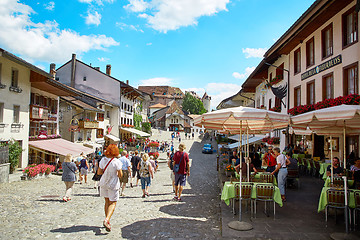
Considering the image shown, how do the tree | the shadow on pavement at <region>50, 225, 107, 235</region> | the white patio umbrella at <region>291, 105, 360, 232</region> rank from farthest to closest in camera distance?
the tree → the shadow on pavement at <region>50, 225, 107, 235</region> → the white patio umbrella at <region>291, 105, 360, 232</region>

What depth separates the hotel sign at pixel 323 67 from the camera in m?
13.2

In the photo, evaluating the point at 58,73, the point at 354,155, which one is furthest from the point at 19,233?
the point at 58,73

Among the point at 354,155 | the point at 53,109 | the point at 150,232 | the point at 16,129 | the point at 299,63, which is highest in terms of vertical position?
the point at 299,63

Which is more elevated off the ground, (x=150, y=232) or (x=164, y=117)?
(x=164, y=117)

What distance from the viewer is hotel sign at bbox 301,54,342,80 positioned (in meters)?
13.2

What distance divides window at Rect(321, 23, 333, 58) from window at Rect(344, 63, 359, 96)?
77.2 inches

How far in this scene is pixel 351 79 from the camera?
491 inches

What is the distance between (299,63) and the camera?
18.6 meters

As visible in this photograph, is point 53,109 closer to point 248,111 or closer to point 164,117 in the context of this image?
point 248,111

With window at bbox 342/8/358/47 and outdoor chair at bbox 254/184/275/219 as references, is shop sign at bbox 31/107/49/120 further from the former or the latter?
window at bbox 342/8/358/47

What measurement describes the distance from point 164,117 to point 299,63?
259ft

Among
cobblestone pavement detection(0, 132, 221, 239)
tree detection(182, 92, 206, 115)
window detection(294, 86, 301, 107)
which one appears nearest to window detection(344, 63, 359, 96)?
window detection(294, 86, 301, 107)

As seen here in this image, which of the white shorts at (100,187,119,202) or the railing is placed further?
the railing

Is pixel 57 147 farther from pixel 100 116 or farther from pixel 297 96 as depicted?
pixel 297 96
